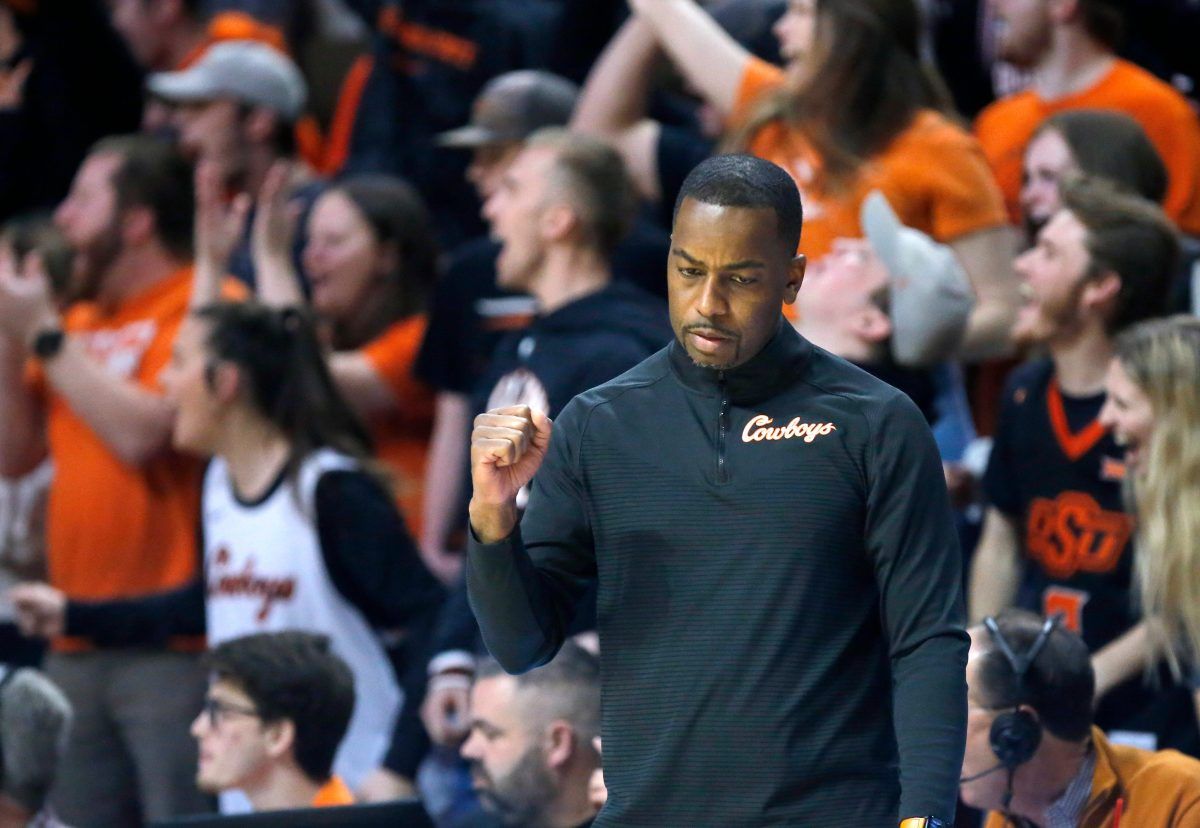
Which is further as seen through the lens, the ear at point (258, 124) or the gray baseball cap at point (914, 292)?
the ear at point (258, 124)

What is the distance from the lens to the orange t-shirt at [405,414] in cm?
624

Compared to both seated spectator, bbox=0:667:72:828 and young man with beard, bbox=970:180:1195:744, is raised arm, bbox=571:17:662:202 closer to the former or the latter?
young man with beard, bbox=970:180:1195:744

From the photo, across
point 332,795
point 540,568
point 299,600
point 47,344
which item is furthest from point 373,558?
point 540,568

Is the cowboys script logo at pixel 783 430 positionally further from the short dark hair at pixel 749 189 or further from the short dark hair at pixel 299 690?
the short dark hair at pixel 299 690

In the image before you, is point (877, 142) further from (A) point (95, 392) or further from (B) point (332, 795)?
(A) point (95, 392)

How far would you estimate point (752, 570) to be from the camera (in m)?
2.54

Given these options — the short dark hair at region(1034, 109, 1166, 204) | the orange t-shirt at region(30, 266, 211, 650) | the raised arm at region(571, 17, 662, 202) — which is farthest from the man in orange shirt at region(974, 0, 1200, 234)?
the orange t-shirt at region(30, 266, 211, 650)

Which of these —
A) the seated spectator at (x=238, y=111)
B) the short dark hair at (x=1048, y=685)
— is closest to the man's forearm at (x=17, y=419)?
the seated spectator at (x=238, y=111)

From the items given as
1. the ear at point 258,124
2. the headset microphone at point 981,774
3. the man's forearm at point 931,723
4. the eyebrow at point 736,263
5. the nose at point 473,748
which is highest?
the eyebrow at point 736,263

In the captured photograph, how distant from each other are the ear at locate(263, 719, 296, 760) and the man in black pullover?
206cm

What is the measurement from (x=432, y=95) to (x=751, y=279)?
203 inches

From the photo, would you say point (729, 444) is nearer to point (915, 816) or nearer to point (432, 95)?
point (915, 816)

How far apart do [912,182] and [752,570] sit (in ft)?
8.83

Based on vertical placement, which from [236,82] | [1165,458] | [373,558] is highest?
[1165,458]
